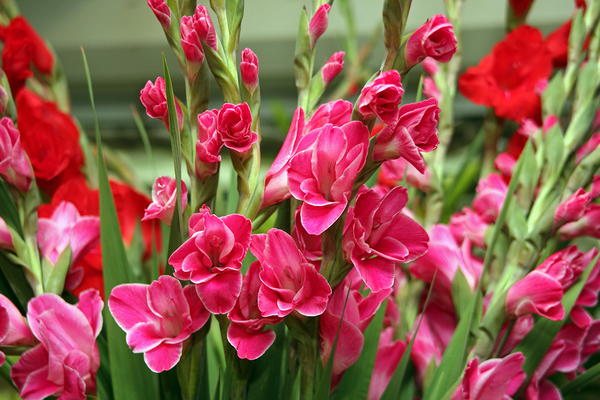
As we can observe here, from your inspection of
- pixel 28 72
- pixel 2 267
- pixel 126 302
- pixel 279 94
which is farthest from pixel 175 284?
pixel 279 94

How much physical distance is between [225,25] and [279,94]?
1.14m

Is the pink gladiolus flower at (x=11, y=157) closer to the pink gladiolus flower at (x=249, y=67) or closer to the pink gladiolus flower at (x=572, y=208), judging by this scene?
the pink gladiolus flower at (x=249, y=67)

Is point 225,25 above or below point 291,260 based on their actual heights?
above

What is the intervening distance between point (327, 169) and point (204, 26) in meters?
0.10

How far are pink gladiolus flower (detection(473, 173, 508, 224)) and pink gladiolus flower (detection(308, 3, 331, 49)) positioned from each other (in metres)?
0.26

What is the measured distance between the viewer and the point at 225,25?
0.28 meters

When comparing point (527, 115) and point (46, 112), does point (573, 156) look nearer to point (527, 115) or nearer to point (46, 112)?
point (527, 115)

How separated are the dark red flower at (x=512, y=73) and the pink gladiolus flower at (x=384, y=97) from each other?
345mm

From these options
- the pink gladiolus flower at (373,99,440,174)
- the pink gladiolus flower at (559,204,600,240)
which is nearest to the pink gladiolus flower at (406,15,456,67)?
the pink gladiolus flower at (373,99,440,174)

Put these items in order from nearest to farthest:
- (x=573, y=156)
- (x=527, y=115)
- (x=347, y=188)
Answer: (x=347, y=188), (x=573, y=156), (x=527, y=115)

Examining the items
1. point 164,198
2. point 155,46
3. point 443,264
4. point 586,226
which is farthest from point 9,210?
point 155,46

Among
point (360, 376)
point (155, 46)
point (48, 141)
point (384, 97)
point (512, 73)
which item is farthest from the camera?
point (155, 46)

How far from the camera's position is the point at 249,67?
26cm

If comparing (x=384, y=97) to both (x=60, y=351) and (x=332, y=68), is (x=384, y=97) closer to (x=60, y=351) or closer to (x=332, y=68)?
(x=332, y=68)
